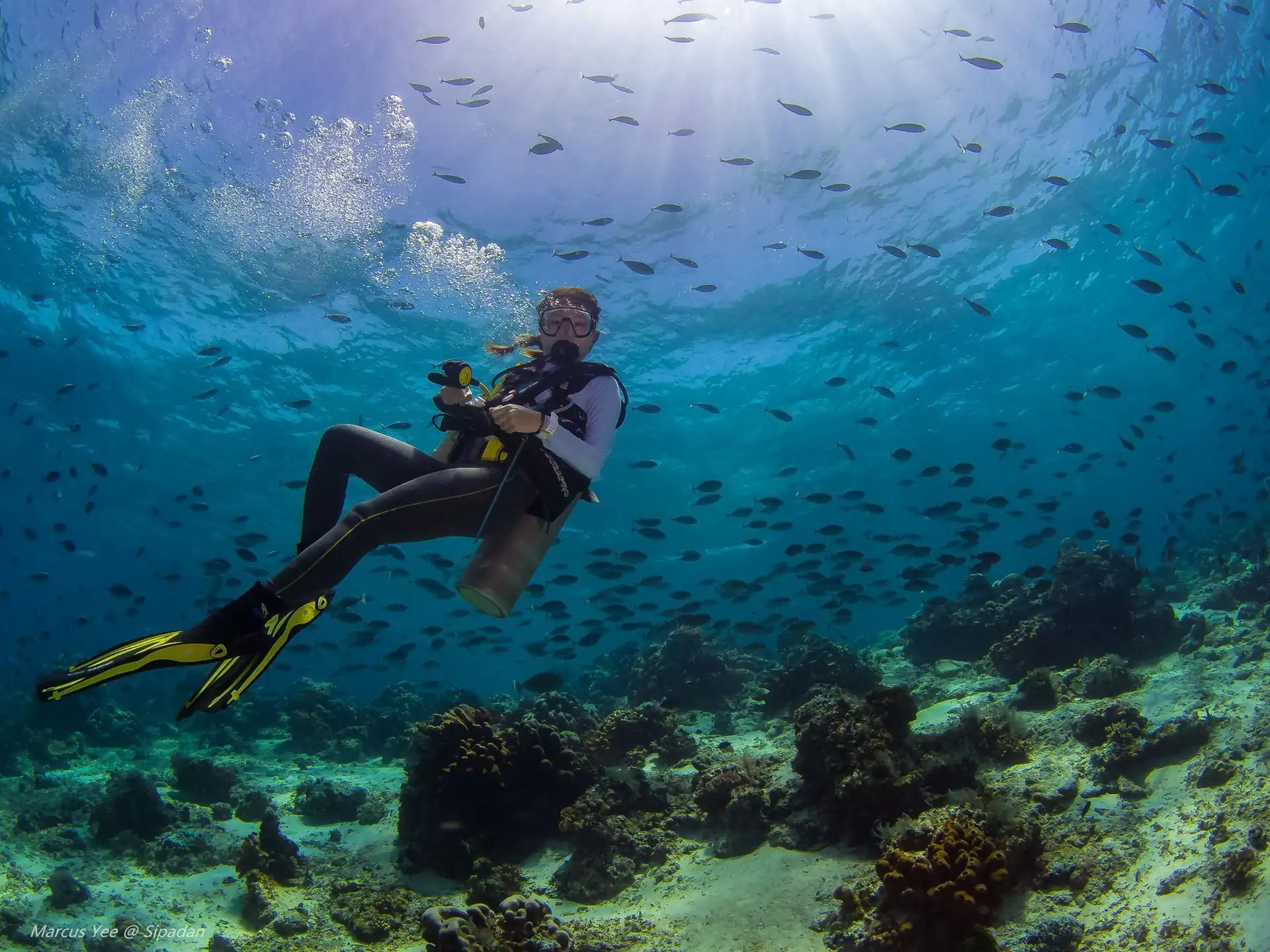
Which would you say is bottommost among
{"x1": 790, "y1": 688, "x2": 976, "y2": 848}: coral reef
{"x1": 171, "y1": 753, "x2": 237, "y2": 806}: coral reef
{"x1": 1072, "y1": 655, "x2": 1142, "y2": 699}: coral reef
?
{"x1": 171, "y1": 753, "x2": 237, "y2": 806}: coral reef

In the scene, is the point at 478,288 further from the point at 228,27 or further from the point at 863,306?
the point at 863,306

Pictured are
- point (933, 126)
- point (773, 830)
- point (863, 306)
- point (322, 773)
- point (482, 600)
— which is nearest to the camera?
point (482, 600)

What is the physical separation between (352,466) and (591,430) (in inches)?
67.5

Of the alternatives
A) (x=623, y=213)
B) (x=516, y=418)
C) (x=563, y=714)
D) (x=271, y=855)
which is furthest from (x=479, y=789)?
(x=623, y=213)

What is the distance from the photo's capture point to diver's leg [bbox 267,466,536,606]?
3727 mm

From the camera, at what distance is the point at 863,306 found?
77.4 feet

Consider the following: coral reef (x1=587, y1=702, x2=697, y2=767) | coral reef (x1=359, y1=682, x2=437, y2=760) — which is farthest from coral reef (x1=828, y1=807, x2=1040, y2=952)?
coral reef (x1=359, y1=682, x2=437, y2=760)

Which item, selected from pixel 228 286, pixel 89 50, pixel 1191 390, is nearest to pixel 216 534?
pixel 228 286

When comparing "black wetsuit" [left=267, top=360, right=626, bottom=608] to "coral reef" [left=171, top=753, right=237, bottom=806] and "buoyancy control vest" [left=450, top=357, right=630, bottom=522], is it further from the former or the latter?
"coral reef" [left=171, top=753, right=237, bottom=806]

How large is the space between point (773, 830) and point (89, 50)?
22.0 m

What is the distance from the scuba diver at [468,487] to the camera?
12.0ft

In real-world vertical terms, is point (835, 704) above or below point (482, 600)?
below

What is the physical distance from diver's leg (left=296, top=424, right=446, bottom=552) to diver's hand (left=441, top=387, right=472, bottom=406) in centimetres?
47

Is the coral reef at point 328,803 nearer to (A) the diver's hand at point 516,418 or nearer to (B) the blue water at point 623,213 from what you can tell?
(B) the blue water at point 623,213
